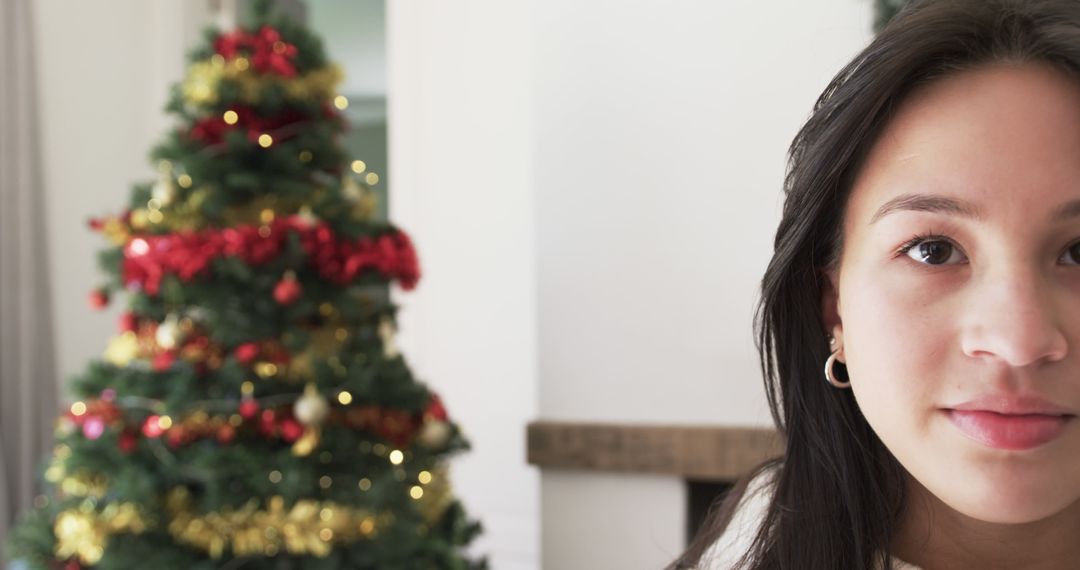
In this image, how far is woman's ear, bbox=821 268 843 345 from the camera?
101 cm

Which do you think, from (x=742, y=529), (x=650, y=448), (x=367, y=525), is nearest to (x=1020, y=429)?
(x=742, y=529)

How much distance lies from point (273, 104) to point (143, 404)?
566mm

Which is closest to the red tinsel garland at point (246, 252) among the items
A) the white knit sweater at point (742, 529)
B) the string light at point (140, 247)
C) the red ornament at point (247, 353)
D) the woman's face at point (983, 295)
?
the string light at point (140, 247)

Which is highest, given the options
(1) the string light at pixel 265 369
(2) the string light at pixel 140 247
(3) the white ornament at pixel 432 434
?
(2) the string light at pixel 140 247

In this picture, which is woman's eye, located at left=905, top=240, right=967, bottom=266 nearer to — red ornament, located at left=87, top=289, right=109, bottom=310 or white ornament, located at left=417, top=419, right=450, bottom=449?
white ornament, located at left=417, top=419, right=450, bottom=449

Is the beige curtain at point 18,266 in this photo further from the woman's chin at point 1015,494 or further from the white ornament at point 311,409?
the woman's chin at point 1015,494

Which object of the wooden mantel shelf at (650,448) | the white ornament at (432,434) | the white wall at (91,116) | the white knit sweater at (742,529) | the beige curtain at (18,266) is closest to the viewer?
the white knit sweater at (742,529)

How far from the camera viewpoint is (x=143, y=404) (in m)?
1.74

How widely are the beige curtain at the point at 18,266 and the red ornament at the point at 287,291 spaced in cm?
126

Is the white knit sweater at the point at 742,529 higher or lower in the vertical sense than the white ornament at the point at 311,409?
lower

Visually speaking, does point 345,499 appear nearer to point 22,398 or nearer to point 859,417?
point 859,417

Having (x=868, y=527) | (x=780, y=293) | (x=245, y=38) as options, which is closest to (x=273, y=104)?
(x=245, y=38)

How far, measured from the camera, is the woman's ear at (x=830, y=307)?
1.01m

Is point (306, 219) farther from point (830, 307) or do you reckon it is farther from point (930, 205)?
point (930, 205)
